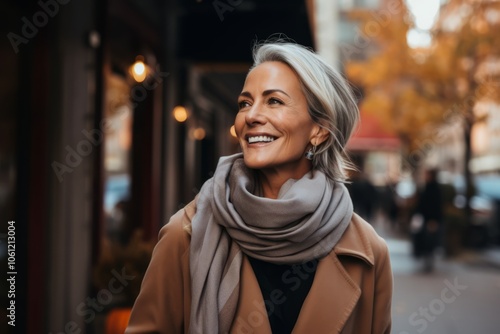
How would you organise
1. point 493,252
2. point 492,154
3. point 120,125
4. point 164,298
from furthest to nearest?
point 492,154, point 493,252, point 120,125, point 164,298

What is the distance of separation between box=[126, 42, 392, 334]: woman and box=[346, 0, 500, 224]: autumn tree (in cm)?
1530

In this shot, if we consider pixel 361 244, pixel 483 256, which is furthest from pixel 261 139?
pixel 483 256

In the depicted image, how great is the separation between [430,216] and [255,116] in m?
12.4

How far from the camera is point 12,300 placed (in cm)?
561

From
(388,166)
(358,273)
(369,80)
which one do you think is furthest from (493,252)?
(388,166)

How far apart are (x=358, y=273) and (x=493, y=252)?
15682 mm

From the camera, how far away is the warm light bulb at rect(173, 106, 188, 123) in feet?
37.1

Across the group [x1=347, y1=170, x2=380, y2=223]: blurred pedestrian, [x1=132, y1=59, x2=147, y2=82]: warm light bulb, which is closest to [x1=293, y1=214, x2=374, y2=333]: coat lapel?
[x1=132, y1=59, x2=147, y2=82]: warm light bulb

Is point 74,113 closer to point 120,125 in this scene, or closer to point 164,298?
point 120,125

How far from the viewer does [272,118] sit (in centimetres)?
253

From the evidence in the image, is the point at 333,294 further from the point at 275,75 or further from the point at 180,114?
the point at 180,114

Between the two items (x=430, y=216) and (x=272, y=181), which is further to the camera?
(x=430, y=216)

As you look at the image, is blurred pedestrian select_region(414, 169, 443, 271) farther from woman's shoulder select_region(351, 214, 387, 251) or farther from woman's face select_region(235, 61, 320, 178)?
woman's face select_region(235, 61, 320, 178)

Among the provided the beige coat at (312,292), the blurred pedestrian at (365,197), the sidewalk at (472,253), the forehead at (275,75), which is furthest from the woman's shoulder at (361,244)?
the blurred pedestrian at (365,197)
